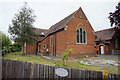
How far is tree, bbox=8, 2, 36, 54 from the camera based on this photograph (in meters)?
16.5

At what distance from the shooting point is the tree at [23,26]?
649 inches

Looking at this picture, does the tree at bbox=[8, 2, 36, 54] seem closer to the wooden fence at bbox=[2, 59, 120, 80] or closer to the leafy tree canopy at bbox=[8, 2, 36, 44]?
the leafy tree canopy at bbox=[8, 2, 36, 44]

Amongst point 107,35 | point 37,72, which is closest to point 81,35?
point 107,35

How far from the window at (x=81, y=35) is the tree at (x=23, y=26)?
32.1 feet

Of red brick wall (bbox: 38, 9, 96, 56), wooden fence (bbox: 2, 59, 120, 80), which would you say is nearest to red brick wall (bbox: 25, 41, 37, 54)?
red brick wall (bbox: 38, 9, 96, 56)

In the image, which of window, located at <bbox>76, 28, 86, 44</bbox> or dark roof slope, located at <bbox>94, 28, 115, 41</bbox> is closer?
window, located at <bbox>76, 28, 86, 44</bbox>

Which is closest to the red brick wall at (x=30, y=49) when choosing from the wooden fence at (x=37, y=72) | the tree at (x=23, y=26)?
the tree at (x=23, y=26)

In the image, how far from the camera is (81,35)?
1753cm

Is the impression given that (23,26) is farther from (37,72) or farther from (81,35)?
(37,72)

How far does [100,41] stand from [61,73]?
927 inches

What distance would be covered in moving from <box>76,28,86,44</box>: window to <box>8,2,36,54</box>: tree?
9779 mm

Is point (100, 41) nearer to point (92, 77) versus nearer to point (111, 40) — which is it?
point (111, 40)

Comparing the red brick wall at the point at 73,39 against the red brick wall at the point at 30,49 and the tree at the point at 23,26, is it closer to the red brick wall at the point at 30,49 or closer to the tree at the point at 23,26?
the tree at the point at 23,26

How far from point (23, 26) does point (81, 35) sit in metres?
12.3
